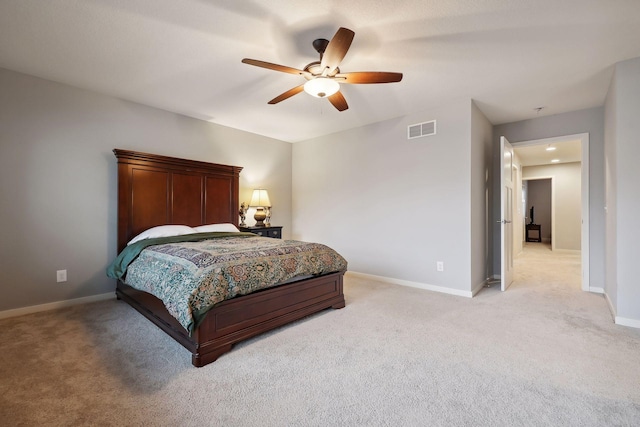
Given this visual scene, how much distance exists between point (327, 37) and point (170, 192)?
9.05 ft

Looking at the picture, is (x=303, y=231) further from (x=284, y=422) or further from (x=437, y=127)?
(x=284, y=422)

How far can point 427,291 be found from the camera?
373 centimetres

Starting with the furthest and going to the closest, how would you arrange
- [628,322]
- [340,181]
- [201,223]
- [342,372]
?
1. [340,181]
2. [201,223]
3. [628,322]
4. [342,372]

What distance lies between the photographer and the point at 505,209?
12.7 ft

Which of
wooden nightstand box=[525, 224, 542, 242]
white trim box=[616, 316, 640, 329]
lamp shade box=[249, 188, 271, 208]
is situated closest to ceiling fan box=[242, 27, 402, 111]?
lamp shade box=[249, 188, 271, 208]

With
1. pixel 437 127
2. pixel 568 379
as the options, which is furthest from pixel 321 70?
pixel 568 379

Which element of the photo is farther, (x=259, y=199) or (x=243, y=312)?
(x=259, y=199)

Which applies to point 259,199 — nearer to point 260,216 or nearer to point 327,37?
point 260,216

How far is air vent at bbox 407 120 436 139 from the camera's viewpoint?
12.4 ft

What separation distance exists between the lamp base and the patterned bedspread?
1.83m

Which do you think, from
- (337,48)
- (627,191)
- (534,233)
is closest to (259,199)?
(337,48)

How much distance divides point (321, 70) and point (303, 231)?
11.8ft

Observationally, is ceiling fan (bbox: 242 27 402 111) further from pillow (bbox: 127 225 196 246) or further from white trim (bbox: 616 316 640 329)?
white trim (bbox: 616 316 640 329)

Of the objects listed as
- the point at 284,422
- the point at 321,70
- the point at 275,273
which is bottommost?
the point at 284,422
